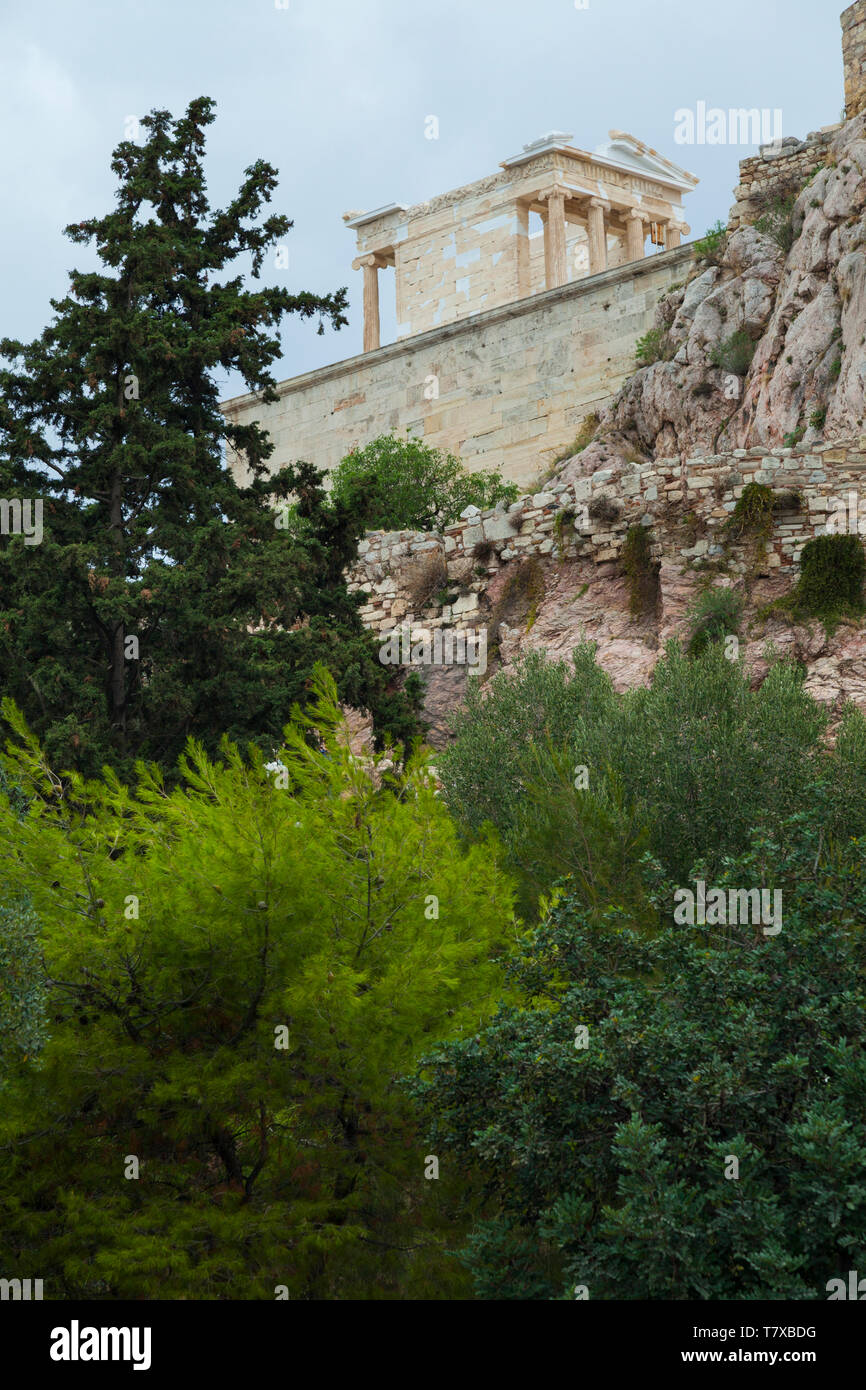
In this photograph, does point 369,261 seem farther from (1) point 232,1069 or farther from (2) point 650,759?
(1) point 232,1069

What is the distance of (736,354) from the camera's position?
31.7 m

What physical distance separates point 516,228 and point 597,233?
2.18 metres

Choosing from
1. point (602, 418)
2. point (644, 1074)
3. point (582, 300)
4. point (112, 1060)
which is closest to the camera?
point (644, 1074)

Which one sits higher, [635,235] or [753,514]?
[635,235]

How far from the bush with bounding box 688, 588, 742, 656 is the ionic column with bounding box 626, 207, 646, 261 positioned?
22.3m

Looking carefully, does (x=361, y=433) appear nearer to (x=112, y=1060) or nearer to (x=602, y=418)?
(x=602, y=418)

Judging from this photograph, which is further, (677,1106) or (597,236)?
(597,236)

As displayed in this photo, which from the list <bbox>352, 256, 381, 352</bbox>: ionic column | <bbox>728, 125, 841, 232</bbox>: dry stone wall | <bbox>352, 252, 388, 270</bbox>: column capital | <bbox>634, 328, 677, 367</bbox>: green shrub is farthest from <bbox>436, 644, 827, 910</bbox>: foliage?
<bbox>352, 252, 388, 270</bbox>: column capital

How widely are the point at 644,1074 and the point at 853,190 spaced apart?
23053 mm

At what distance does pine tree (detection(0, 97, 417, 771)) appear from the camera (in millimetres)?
20266

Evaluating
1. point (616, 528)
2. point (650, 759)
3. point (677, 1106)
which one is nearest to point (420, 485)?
point (616, 528)

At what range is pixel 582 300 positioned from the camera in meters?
38.6

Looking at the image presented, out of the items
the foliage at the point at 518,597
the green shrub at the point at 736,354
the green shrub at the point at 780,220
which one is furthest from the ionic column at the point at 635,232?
the foliage at the point at 518,597
